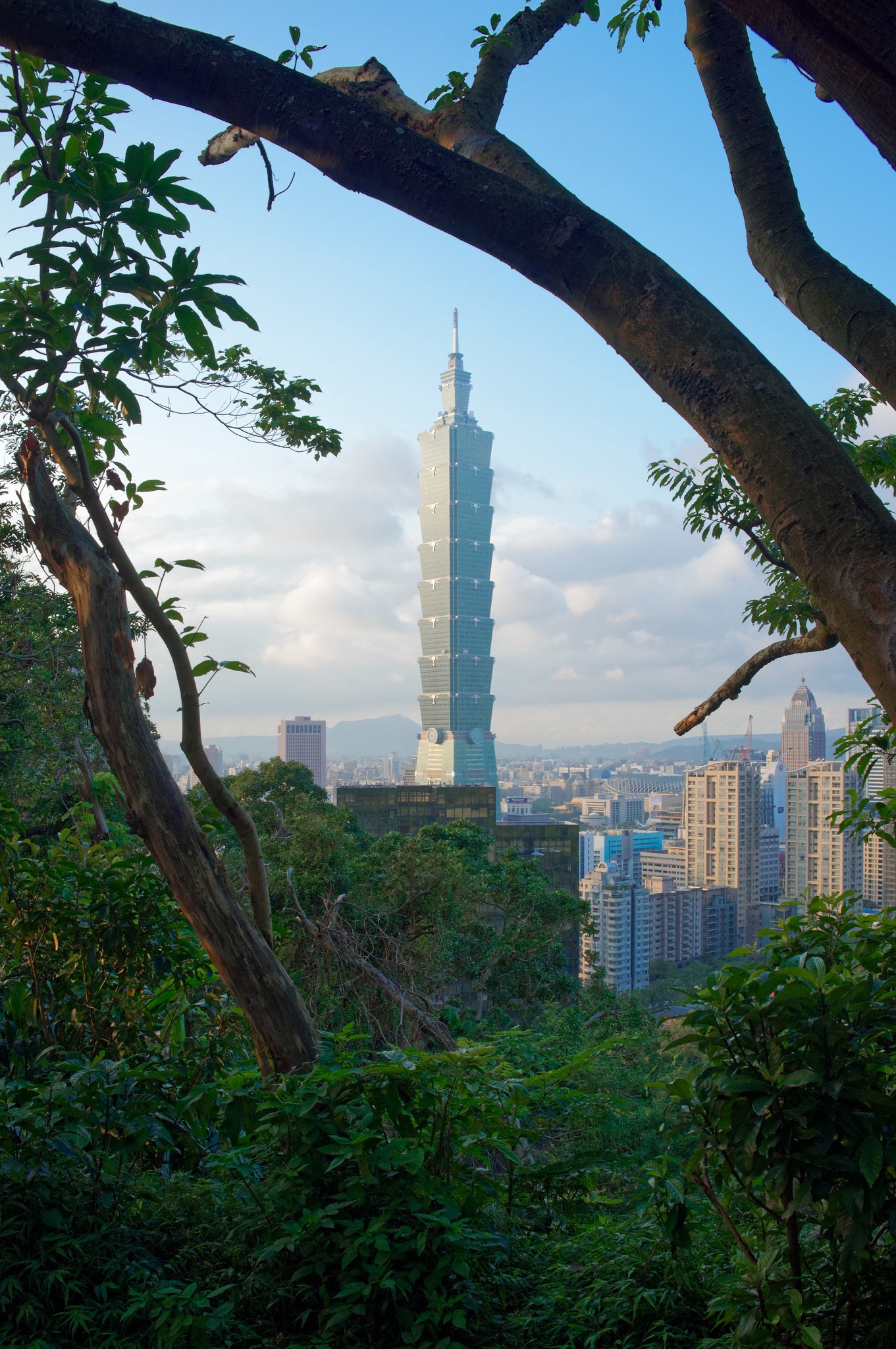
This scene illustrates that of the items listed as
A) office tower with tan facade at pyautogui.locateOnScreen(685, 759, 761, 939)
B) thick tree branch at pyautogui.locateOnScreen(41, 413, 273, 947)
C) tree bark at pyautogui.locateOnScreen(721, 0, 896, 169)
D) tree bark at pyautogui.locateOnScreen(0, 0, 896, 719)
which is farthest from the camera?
office tower with tan facade at pyautogui.locateOnScreen(685, 759, 761, 939)

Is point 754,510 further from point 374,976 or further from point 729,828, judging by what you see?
point 729,828

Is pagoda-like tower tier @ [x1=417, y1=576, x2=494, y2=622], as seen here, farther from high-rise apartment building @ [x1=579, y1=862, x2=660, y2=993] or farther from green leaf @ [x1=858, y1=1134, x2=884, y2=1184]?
green leaf @ [x1=858, y1=1134, x2=884, y2=1184]

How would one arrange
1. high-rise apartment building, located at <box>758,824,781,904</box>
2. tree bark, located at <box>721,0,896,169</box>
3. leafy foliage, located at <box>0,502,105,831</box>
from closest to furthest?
tree bark, located at <box>721,0,896,169</box> < leafy foliage, located at <box>0,502,105,831</box> < high-rise apartment building, located at <box>758,824,781,904</box>

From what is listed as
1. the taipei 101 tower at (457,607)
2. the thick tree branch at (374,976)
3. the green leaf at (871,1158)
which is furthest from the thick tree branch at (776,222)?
the taipei 101 tower at (457,607)


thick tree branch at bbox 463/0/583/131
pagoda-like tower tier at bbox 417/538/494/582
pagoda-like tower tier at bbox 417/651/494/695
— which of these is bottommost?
thick tree branch at bbox 463/0/583/131

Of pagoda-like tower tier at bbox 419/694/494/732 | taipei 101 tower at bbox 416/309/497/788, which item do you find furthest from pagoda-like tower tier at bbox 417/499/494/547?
pagoda-like tower tier at bbox 419/694/494/732
